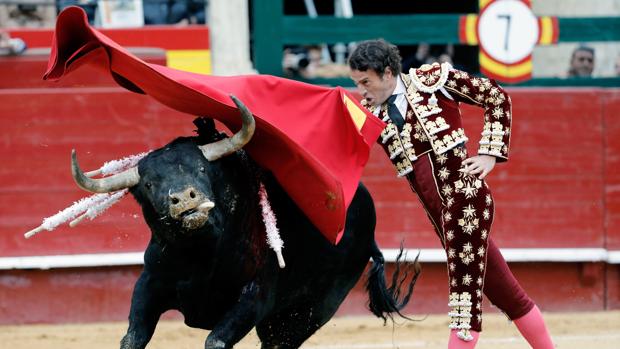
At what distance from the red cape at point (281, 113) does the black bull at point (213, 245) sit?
117 mm

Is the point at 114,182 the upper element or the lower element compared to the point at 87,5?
upper

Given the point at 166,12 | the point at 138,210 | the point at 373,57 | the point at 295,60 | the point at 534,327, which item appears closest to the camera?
the point at 373,57

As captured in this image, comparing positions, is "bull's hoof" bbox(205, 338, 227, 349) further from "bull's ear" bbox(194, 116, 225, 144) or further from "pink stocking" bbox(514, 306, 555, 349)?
"pink stocking" bbox(514, 306, 555, 349)

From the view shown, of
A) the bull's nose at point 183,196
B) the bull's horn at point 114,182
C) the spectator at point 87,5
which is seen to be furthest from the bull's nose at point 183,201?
the spectator at point 87,5

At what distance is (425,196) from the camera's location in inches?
163

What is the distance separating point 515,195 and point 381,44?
289 centimetres

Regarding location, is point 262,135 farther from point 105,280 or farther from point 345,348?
point 105,280

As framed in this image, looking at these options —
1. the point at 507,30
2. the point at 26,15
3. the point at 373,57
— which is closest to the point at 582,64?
A: the point at 507,30

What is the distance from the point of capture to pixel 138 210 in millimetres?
6461

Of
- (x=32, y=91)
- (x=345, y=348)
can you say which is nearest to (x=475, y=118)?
(x=345, y=348)

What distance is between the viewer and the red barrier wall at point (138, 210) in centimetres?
646

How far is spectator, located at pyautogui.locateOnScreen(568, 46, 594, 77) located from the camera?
7973 mm

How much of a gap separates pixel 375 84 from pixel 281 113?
343 millimetres

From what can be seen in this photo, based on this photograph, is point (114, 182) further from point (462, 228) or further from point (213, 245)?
point (462, 228)
